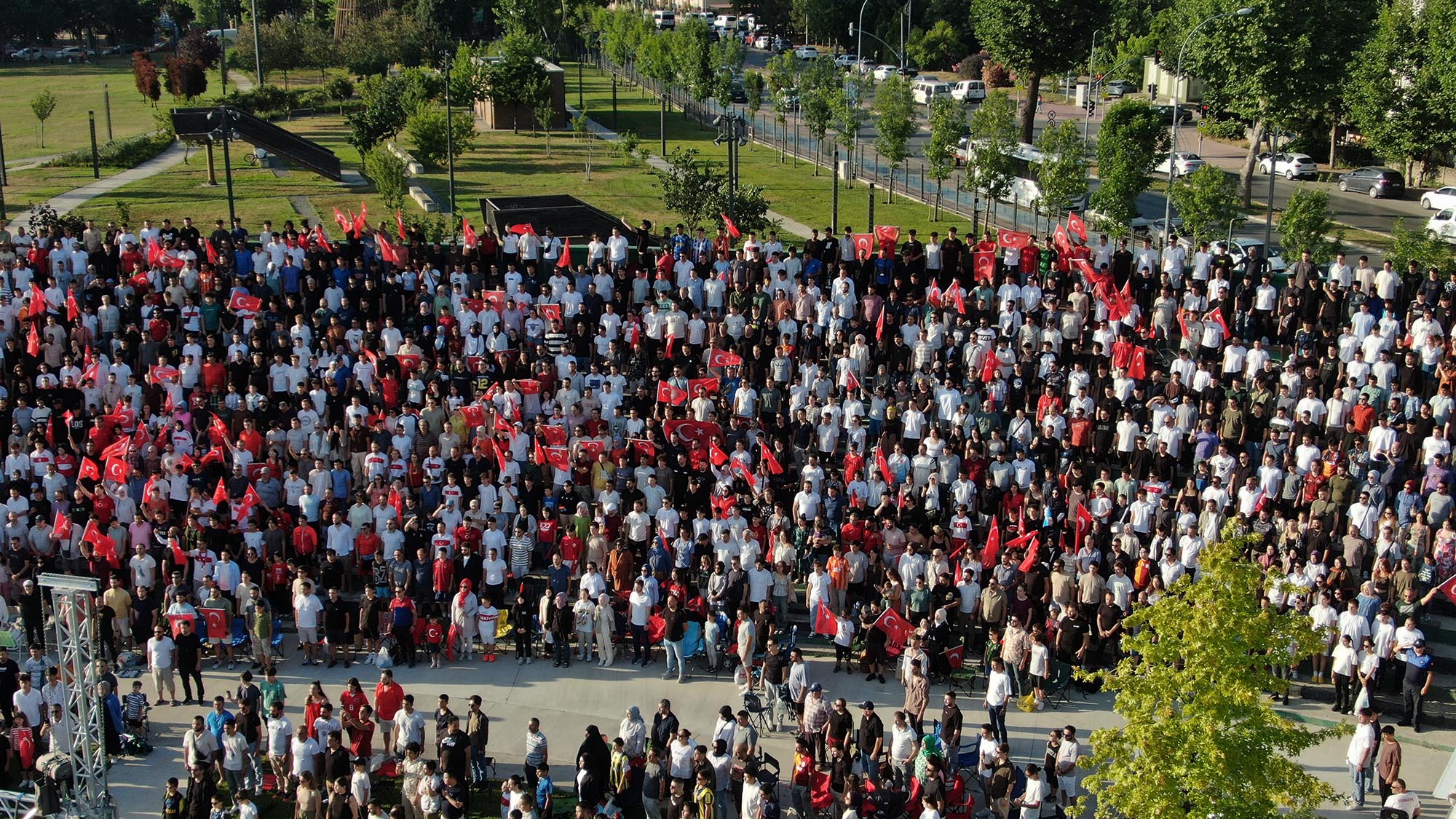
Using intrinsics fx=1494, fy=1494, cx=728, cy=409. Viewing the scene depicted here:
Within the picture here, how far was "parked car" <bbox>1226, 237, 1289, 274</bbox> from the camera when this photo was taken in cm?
3077

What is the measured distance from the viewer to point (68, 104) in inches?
3243

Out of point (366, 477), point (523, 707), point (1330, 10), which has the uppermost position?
point (1330, 10)

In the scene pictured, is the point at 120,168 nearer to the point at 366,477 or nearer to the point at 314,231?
the point at 314,231

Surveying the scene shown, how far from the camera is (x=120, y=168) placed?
A: 57531mm

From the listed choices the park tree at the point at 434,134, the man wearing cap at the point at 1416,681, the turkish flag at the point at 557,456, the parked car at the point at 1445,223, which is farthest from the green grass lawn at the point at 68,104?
the man wearing cap at the point at 1416,681

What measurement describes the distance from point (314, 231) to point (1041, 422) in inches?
577

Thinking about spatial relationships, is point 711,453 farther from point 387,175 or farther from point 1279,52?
point 1279,52

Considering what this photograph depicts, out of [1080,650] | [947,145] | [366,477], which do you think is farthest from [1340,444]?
[947,145]

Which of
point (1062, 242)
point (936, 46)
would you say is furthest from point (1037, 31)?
point (936, 46)

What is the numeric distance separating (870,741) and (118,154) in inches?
1967

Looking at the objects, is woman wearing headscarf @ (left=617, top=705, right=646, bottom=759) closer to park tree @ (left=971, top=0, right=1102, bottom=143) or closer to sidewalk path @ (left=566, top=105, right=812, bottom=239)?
sidewalk path @ (left=566, top=105, right=812, bottom=239)

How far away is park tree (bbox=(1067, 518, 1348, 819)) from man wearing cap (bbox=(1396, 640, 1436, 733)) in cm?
535

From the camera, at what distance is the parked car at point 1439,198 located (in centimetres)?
5078

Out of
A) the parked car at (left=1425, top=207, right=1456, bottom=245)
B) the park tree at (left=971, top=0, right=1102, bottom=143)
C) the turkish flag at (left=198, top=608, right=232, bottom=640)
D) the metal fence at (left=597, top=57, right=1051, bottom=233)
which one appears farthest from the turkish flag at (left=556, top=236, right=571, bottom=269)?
the park tree at (left=971, top=0, right=1102, bottom=143)
